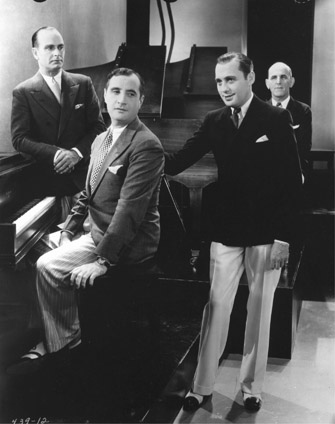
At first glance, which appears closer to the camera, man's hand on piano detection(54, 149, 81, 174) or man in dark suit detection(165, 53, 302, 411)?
man in dark suit detection(165, 53, 302, 411)

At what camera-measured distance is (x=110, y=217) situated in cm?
294

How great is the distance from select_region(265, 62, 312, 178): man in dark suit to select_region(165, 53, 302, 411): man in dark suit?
101 cm

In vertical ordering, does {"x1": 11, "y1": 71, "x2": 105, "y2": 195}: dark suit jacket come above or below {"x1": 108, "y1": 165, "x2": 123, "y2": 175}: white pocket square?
above

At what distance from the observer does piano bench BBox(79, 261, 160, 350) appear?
115 inches

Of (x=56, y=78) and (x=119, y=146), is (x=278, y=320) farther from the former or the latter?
(x=56, y=78)

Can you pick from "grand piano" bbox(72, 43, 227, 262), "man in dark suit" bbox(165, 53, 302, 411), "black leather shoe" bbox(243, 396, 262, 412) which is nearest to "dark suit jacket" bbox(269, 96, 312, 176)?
"grand piano" bbox(72, 43, 227, 262)

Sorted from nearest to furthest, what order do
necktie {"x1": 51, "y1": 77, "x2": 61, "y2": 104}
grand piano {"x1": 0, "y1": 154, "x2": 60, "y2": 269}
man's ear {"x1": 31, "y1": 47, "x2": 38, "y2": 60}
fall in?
grand piano {"x1": 0, "y1": 154, "x2": 60, "y2": 269} < man's ear {"x1": 31, "y1": 47, "x2": 38, "y2": 60} < necktie {"x1": 51, "y1": 77, "x2": 61, "y2": 104}

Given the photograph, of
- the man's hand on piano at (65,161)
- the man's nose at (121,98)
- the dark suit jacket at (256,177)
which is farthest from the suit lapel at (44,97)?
the dark suit jacket at (256,177)

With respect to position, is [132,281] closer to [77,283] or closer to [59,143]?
[77,283]

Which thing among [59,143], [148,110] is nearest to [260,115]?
[59,143]

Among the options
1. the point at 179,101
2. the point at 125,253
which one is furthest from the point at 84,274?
the point at 179,101

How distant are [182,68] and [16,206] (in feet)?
9.20

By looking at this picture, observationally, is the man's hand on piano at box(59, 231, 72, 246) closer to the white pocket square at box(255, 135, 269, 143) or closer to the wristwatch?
the wristwatch

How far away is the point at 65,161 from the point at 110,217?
43cm
